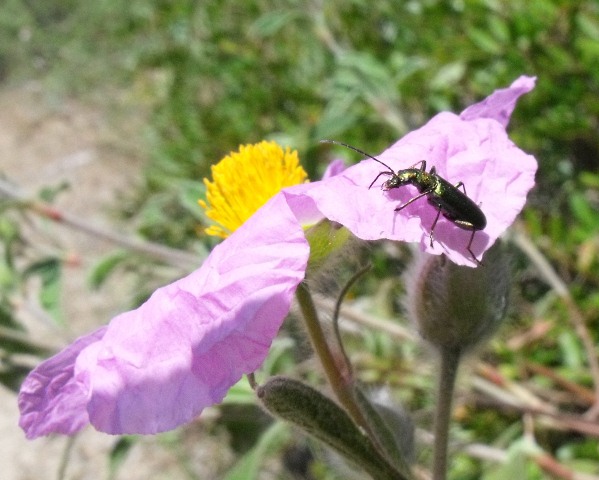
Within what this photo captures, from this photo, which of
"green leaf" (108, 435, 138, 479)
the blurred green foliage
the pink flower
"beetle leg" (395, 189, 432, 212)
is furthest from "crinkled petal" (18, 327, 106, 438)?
"green leaf" (108, 435, 138, 479)

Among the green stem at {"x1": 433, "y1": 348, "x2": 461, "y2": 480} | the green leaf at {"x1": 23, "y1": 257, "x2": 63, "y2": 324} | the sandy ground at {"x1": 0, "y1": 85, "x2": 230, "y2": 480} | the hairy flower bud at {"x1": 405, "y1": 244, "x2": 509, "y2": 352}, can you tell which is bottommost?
the sandy ground at {"x1": 0, "y1": 85, "x2": 230, "y2": 480}

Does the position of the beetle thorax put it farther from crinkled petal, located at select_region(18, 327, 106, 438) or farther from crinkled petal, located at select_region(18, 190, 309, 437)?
crinkled petal, located at select_region(18, 327, 106, 438)

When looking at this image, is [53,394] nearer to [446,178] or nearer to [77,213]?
[446,178]

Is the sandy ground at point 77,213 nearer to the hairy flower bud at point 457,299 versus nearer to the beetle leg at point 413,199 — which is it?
the hairy flower bud at point 457,299

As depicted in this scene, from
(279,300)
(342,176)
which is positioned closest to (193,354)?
(279,300)

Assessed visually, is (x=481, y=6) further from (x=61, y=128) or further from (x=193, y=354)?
(x=61, y=128)

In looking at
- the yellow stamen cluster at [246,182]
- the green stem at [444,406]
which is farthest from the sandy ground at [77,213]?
the green stem at [444,406]

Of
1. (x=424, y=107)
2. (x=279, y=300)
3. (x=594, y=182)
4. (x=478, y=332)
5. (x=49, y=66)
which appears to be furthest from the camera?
(x=49, y=66)
